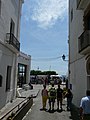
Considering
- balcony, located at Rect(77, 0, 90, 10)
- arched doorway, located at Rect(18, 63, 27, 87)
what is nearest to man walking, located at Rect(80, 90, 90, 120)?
balcony, located at Rect(77, 0, 90, 10)

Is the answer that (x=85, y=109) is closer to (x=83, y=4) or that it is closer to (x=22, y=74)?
(x=83, y=4)

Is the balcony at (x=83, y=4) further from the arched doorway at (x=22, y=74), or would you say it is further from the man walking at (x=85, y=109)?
the arched doorway at (x=22, y=74)

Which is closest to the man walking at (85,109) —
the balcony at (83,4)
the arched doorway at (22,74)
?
the balcony at (83,4)

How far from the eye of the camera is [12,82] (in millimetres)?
18328

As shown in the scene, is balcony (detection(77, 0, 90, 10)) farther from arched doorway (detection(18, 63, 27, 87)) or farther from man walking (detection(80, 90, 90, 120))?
arched doorway (detection(18, 63, 27, 87))

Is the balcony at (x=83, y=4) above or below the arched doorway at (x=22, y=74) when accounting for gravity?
above

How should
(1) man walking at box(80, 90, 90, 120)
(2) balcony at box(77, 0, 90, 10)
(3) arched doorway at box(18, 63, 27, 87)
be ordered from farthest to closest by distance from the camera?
(3) arched doorway at box(18, 63, 27, 87) < (2) balcony at box(77, 0, 90, 10) < (1) man walking at box(80, 90, 90, 120)

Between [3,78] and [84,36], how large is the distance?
5655 millimetres

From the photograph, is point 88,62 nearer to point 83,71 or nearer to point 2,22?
point 83,71

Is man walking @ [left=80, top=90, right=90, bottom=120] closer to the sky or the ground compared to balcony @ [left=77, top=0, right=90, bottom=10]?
closer to the ground

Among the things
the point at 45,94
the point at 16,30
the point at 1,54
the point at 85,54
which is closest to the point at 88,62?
the point at 85,54

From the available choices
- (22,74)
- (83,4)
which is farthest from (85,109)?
(22,74)

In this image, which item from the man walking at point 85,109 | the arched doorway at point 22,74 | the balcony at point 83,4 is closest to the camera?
the man walking at point 85,109

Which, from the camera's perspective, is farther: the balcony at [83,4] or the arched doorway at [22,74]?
the arched doorway at [22,74]
